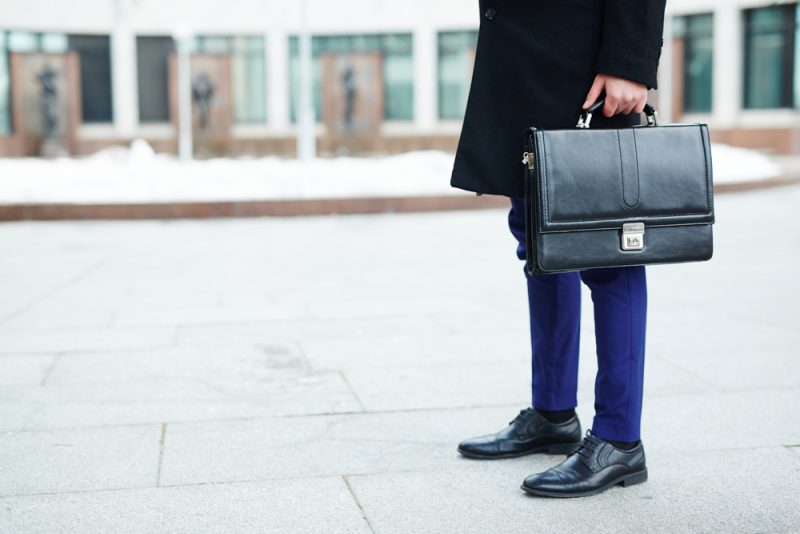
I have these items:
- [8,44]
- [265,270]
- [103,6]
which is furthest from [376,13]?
[265,270]

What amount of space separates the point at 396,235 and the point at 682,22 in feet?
74.5

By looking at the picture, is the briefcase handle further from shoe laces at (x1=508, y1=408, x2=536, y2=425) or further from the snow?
the snow

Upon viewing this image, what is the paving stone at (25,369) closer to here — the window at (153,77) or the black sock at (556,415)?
the black sock at (556,415)

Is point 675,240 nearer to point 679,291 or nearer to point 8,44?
point 679,291

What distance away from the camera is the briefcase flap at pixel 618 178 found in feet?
9.09

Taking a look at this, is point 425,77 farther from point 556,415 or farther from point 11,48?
point 556,415

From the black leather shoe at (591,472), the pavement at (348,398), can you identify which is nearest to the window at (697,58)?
the pavement at (348,398)

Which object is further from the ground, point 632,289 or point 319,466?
point 632,289

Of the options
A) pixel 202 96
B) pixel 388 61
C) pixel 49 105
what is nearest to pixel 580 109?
pixel 49 105

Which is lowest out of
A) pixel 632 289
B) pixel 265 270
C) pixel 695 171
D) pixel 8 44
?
pixel 265 270

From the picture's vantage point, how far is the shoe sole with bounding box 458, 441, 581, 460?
324 centimetres

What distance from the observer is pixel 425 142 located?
31.7 metres

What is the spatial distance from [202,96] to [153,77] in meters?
1.66

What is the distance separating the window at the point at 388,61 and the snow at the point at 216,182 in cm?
1866
